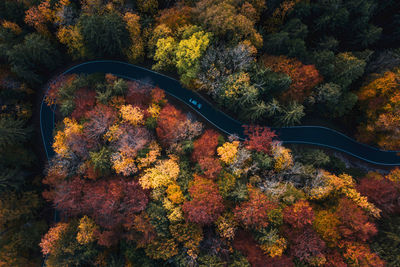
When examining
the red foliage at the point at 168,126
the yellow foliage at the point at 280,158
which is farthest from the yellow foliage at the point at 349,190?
the red foliage at the point at 168,126

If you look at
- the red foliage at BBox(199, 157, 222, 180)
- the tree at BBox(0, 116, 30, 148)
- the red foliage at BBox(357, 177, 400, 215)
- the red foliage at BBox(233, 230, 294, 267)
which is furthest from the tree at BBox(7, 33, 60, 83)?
the red foliage at BBox(357, 177, 400, 215)

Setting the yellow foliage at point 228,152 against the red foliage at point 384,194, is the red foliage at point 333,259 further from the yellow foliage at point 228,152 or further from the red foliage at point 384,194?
the yellow foliage at point 228,152

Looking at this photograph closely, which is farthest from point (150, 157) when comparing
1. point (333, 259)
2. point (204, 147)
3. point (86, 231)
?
point (333, 259)

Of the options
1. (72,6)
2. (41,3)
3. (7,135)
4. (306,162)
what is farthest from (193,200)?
(41,3)

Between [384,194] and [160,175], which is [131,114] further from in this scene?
[384,194]

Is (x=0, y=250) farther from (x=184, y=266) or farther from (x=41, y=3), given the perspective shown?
(x=41, y=3)
